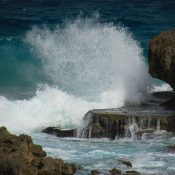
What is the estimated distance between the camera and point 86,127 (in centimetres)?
3095

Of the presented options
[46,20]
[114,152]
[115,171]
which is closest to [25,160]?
[115,171]

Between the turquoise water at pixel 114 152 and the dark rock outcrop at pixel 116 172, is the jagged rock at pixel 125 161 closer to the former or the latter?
the turquoise water at pixel 114 152

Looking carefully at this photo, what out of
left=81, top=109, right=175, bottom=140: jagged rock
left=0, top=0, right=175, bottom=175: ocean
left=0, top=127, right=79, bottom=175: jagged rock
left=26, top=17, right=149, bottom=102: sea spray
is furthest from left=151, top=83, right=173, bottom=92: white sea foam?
left=0, top=127, right=79, bottom=175: jagged rock

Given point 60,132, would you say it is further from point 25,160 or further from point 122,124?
point 25,160

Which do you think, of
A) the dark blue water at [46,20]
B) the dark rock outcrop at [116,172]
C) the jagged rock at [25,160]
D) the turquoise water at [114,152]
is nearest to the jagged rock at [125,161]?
the turquoise water at [114,152]

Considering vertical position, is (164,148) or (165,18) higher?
(165,18)

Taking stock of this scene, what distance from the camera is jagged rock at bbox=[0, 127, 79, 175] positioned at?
77.2ft

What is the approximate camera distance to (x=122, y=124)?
30.6 m

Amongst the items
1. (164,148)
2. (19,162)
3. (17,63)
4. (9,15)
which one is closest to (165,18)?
(9,15)

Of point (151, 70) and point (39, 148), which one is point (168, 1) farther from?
point (39, 148)

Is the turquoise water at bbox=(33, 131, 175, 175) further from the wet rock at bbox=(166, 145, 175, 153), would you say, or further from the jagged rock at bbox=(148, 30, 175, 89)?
the jagged rock at bbox=(148, 30, 175, 89)

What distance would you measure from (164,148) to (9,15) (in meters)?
33.5

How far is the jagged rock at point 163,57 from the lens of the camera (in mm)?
31406

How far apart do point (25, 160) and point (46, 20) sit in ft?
112
